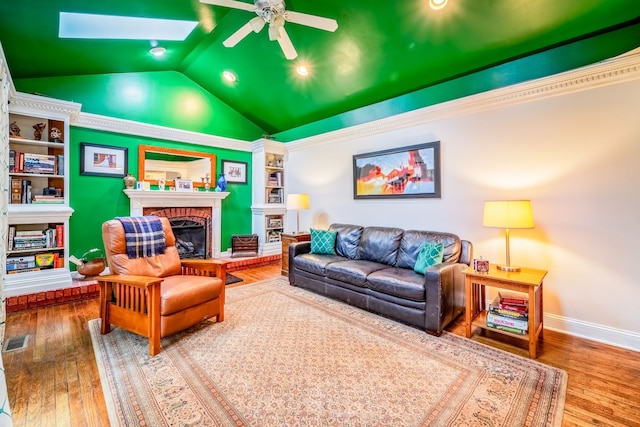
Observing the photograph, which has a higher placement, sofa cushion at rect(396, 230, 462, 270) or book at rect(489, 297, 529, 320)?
sofa cushion at rect(396, 230, 462, 270)

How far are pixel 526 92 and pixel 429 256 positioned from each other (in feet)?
6.24

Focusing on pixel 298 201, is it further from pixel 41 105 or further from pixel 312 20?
pixel 41 105

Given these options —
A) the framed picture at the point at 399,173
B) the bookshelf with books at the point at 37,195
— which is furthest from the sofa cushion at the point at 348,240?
the bookshelf with books at the point at 37,195

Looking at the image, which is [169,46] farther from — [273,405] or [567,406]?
[567,406]

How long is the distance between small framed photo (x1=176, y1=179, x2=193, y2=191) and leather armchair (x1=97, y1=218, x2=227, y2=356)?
2018mm

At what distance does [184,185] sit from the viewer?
4871 mm

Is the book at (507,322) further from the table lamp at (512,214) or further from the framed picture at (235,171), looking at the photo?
the framed picture at (235,171)

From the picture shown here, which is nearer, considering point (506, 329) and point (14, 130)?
point (506, 329)

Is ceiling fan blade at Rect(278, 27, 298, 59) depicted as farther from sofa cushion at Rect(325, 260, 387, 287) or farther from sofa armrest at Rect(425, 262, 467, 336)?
sofa armrest at Rect(425, 262, 467, 336)

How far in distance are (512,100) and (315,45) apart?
229 cm

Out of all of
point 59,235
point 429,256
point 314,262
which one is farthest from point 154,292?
point 429,256

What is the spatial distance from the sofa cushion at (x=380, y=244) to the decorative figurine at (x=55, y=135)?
13.7 feet

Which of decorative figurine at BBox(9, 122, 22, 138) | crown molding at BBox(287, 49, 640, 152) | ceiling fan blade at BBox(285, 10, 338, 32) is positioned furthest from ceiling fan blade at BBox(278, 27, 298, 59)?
decorative figurine at BBox(9, 122, 22, 138)

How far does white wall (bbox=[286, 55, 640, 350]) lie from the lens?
2367mm
